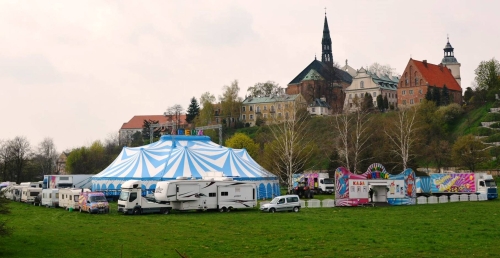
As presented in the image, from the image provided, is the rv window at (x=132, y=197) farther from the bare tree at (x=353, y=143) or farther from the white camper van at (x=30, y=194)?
the bare tree at (x=353, y=143)

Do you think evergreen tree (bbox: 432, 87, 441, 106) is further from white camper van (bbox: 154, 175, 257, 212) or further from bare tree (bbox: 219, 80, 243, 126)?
white camper van (bbox: 154, 175, 257, 212)

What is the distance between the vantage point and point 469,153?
182 feet

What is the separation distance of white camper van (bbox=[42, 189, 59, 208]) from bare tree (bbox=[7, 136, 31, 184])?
37790mm

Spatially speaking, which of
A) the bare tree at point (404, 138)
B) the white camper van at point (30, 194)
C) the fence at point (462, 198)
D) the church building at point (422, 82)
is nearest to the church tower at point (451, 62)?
the church building at point (422, 82)

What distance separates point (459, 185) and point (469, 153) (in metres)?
15.5

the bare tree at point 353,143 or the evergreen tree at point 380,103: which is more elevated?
the evergreen tree at point 380,103

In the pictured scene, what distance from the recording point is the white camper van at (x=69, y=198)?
3228 centimetres

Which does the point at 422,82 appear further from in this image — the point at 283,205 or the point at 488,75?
the point at 283,205

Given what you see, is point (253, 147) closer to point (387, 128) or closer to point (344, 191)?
point (387, 128)

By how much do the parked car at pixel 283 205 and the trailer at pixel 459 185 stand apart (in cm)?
1614

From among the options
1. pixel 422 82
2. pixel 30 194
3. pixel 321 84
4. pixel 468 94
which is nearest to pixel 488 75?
pixel 468 94

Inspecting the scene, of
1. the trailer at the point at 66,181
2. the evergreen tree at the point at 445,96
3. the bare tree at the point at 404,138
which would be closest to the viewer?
the trailer at the point at 66,181

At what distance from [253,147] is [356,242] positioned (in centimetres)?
5901

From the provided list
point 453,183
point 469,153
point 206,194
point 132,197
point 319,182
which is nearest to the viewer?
point 132,197
